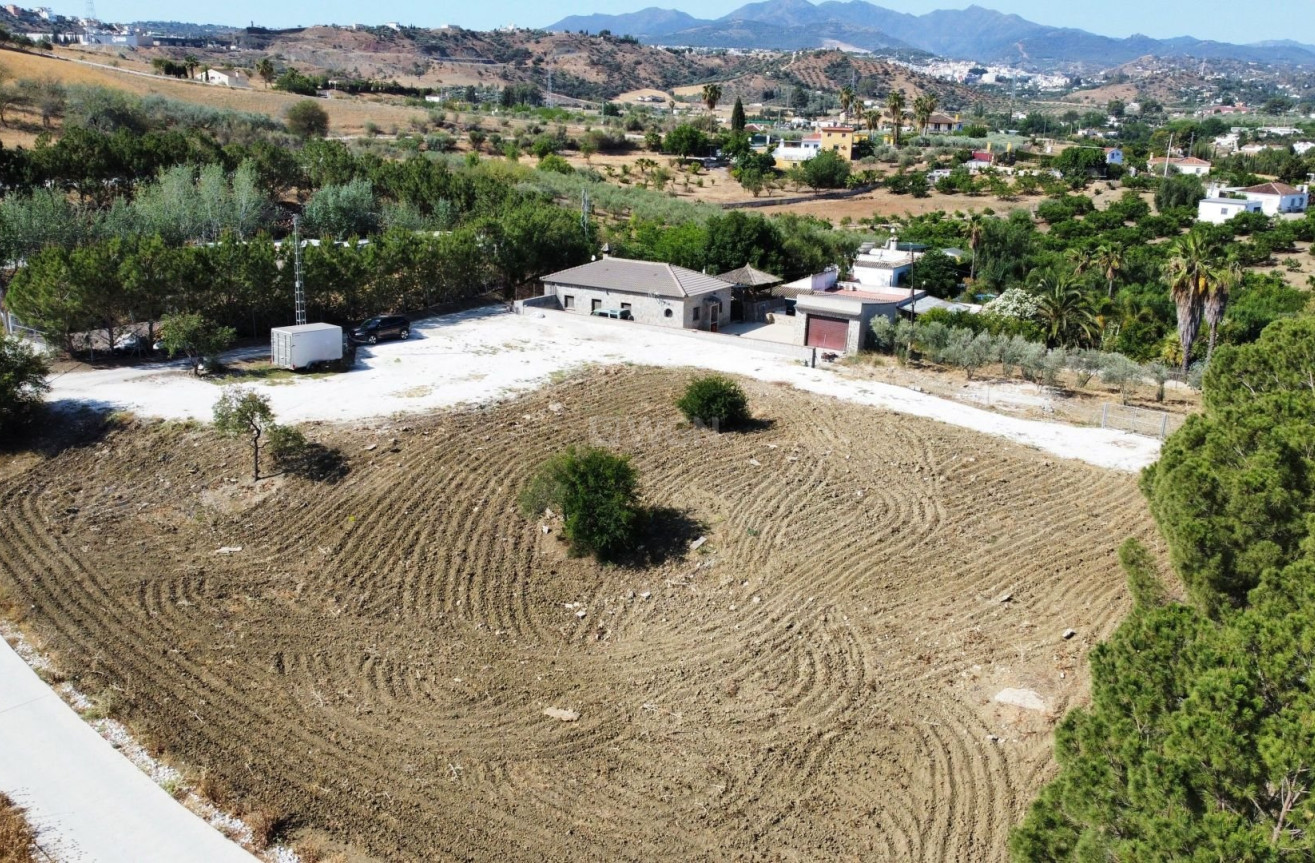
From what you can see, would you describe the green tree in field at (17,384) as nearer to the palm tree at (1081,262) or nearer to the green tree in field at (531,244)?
the green tree in field at (531,244)

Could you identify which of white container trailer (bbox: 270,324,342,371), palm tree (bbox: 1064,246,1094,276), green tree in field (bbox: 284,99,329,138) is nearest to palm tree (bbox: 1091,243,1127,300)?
palm tree (bbox: 1064,246,1094,276)

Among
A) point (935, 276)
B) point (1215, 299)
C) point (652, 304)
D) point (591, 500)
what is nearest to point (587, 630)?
point (591, 500)

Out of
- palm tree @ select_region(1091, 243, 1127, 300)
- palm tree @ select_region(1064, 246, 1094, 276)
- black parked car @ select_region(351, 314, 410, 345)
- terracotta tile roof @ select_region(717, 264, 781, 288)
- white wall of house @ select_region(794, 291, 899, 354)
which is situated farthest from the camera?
palm tree @ select_region(1064, 246, 1094, 276)

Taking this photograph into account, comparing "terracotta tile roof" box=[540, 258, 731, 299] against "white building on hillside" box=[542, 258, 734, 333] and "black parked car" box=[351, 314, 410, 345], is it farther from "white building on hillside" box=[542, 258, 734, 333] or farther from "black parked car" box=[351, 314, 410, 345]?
"black parked car" box=[351, 314, 410, 345]

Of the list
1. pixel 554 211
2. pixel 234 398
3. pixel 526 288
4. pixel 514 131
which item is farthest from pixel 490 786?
pixel 514 131

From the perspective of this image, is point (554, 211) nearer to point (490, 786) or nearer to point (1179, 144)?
point (490, 786)
